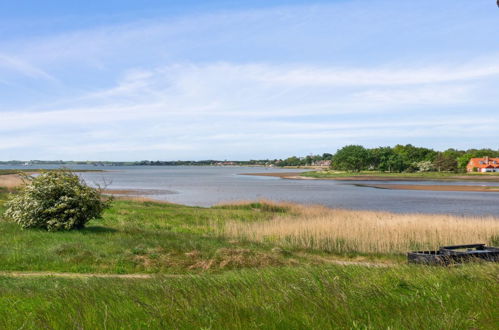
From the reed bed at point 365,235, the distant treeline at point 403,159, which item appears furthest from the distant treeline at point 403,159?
the reed bed at point 365,235

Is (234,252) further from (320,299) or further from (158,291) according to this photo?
(320,299)

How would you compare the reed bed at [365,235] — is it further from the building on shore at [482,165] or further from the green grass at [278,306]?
the building on shore at [482,165]

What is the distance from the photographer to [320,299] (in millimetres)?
5770

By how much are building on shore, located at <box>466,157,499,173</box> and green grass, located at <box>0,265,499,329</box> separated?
171 metres

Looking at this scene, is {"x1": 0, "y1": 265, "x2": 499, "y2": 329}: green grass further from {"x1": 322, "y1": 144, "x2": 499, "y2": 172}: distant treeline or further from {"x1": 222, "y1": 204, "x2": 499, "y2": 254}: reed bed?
{"x1": 322, "y1": 144, "x2": 499, "y2": 172}: distant treeline

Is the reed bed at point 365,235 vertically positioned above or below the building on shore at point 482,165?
below

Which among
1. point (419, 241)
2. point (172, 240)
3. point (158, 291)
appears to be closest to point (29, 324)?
point (158, 291)

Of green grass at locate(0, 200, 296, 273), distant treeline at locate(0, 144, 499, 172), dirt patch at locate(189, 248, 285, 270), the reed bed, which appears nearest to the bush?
green grass at locate(0, 200, 296, 273)

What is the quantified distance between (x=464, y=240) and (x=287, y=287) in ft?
66.0

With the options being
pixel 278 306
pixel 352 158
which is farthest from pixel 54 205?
pixel 352 158

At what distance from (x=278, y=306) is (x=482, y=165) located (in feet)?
577

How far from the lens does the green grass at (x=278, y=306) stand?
17.0 feet

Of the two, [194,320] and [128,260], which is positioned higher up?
[194,320]

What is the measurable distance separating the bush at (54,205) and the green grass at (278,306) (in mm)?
14264
